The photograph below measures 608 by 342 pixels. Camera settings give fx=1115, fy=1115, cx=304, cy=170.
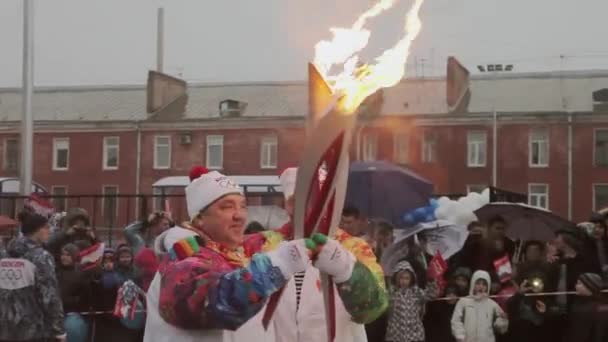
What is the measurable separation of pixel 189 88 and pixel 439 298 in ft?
115

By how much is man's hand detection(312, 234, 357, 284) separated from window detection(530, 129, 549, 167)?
112ft

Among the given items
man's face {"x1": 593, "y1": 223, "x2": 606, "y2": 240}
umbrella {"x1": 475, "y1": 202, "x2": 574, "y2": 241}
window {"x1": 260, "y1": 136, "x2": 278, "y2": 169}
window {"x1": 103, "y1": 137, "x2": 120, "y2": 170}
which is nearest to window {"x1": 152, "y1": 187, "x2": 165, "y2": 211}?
umbrella {"x1": 475, "y1": 202, "x2": 574, "y2": 241}

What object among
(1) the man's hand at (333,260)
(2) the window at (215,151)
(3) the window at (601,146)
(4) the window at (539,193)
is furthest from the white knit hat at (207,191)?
(2) the window at (215,151)

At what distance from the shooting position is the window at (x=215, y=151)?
134 feet

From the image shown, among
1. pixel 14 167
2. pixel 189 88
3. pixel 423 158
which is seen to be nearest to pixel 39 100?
pixel 14 167

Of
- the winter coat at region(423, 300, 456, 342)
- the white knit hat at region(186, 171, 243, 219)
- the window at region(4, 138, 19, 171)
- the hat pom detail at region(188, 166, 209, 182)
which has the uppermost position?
the window at region(4, 138, 19, 171)

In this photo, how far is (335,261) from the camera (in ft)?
13.6

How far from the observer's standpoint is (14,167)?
140 feet

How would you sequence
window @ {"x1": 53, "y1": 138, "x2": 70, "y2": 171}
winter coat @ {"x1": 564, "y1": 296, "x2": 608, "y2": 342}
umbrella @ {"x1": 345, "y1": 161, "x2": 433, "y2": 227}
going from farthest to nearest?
window @ {"x1": 53, "y1": 138, "x2": 70, "y2": 171}, umbrella @ {"x1": 345, "y1": 161, "x2": 433, "y2": 227}, winter coat @ {"x1": 564, "y1": 296, "x2": 608, "y2": 342}

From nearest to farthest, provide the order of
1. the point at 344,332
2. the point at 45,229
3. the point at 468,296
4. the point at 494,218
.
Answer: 1. the point at 344,332
2. the point at 45,229
3. the point at 468,296
4. the point at 494,218

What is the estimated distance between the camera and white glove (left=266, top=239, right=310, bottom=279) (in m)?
3.79

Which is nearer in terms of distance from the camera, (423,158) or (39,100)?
(423,158)

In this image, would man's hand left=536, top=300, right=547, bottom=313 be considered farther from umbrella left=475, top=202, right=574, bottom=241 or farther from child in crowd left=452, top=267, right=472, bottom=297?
umbrella left=475, top=202, right=574, bottom=241

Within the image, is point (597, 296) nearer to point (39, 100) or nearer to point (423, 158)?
point (423, 158)
